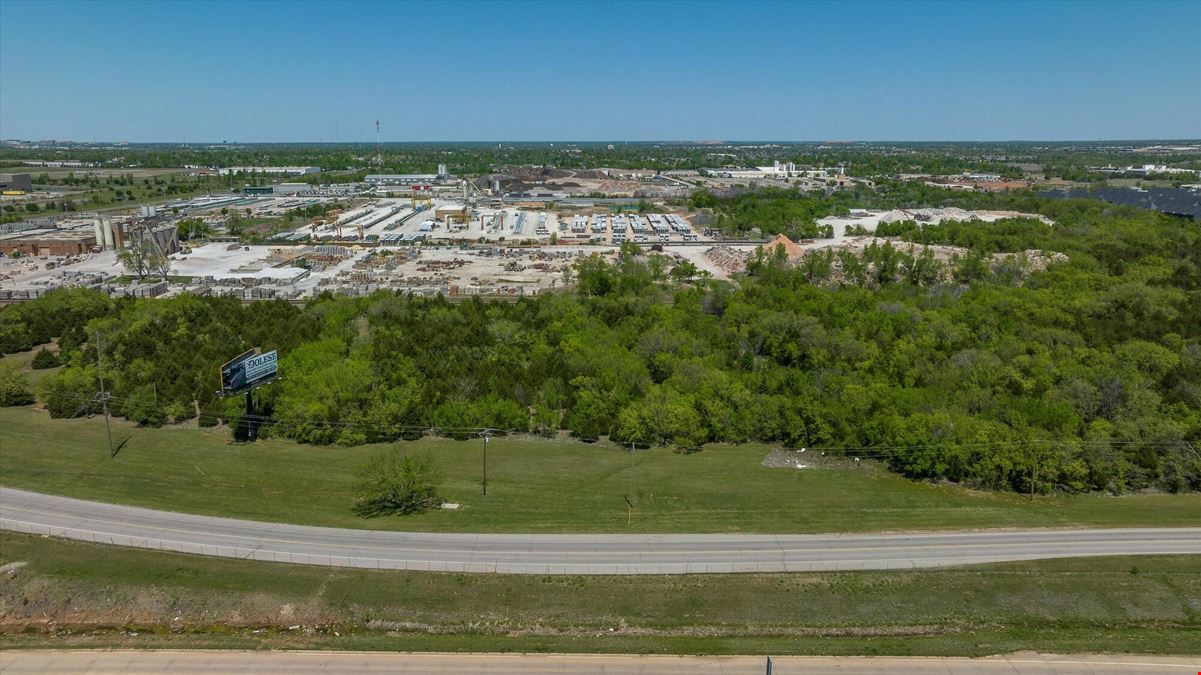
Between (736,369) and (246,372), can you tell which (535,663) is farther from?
(736,369)

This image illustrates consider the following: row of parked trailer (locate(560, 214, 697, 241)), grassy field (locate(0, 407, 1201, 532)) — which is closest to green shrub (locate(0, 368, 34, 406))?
grassy field (locate(0, 407, 1201, 532))

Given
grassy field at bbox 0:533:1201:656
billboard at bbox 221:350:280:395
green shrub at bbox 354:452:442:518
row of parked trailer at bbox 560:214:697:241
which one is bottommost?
grassy field at bbox 0:533:1201:656

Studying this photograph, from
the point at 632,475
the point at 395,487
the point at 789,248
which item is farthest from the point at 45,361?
the point at 789,248

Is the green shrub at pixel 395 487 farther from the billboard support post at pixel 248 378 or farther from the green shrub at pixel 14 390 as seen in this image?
the green shrub at pixel 14 390

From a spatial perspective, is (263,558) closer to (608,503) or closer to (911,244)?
(608,503)

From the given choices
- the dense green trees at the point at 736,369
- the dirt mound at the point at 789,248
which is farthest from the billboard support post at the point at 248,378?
the dirt mound at the point at 789,248

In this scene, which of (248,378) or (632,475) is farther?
(248,378)

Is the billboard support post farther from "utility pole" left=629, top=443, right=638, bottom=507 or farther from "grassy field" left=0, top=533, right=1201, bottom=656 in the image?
"utility pole" left=629, top=443, right=638, bottom=507
